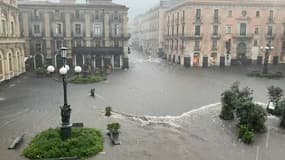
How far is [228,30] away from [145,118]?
36.4 metres

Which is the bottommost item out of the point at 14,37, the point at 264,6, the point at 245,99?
the point at 245,99

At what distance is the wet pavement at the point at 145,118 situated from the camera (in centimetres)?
1234

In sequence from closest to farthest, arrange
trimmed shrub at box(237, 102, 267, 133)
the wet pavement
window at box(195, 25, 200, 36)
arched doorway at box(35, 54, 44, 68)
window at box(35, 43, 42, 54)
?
the wet pavement, trimmed shrub at box(237, 102, 267, 133), window at box(35, 43, 42, 54), arched doorway at box(35, 54, 44, 68), window at box(195, 25, 200, 36)

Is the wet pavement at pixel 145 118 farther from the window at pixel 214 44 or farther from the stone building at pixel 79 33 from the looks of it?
the window at pixel 214 44

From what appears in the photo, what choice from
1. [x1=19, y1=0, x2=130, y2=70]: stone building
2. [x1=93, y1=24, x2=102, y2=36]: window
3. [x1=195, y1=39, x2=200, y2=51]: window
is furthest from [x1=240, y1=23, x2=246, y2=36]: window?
[x1=93, y1=24, x2=102, y2=36]: window

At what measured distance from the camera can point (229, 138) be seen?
1408 cm

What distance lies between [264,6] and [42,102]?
4256 centimetres

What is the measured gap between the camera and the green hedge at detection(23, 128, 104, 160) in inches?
446

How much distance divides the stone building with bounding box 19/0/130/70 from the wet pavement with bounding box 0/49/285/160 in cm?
1440

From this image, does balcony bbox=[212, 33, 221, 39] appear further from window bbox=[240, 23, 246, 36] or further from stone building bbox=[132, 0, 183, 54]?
stone building bbox=[132, 0, 183, 54]

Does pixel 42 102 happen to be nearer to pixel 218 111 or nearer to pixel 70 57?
pixel 218 111

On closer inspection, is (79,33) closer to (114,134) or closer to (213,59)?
(213,59)

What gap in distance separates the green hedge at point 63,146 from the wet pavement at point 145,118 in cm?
48

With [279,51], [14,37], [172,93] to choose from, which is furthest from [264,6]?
[14,37]
